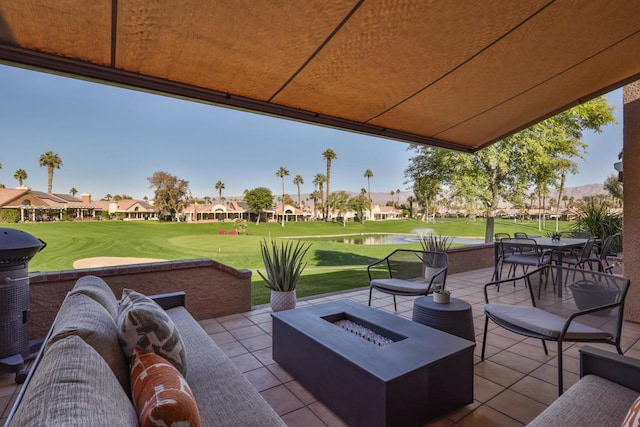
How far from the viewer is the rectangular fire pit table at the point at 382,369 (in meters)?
1.67

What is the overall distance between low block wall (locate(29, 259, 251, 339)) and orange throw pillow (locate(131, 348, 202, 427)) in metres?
2.46

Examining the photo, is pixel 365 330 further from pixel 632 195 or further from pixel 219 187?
pixel 219 187

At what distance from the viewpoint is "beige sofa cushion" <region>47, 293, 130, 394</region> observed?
1.14 meters

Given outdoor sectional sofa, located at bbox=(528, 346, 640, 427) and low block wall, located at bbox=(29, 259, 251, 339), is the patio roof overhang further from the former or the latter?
outdoor sectional sofa, located at bbox=(528, 346, 640, 427)

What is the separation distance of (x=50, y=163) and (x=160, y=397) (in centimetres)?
3424

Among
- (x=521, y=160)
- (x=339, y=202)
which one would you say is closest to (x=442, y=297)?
(x=521, y=160)

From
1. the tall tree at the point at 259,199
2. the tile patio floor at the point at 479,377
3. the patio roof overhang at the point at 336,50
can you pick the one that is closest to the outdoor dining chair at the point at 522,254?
the tile patio floor at the point at 479,377

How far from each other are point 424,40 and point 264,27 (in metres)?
1.12

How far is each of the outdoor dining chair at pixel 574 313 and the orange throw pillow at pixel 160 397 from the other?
2.22 m

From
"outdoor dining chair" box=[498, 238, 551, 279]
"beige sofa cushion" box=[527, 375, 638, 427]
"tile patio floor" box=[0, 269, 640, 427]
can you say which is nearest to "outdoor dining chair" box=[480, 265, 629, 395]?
"tile patio floor" box=[0, 269, 640, 427]

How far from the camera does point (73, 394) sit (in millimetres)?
729

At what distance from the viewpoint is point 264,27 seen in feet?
6.40

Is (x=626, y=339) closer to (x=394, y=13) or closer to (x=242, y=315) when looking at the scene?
(x=394, y=13)

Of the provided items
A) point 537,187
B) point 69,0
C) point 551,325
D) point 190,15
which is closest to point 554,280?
point 551,325
